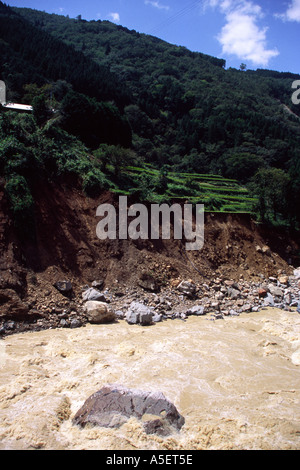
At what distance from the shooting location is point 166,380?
9211 millimetres

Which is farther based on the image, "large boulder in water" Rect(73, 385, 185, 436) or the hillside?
the hillside

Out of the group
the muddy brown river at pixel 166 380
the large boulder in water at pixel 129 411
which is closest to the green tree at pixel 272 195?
the muddy brown river at pixel 166 380

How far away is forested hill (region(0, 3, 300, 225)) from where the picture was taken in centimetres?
2289

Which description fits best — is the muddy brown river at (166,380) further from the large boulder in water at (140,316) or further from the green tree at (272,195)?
the green tree at (272,195)

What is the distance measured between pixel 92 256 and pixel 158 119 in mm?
40675

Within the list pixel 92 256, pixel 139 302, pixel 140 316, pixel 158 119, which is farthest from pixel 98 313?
pixel 158 119

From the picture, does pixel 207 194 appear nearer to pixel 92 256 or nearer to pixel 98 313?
pixel 92 256

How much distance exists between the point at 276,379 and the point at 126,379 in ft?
15.2

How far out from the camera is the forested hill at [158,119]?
22891mm

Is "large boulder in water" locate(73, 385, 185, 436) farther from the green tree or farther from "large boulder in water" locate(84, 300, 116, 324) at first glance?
the green tree

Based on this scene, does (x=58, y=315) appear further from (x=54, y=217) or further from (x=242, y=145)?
(x=242, y=145)

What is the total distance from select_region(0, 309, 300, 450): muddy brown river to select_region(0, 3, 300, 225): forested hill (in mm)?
10290

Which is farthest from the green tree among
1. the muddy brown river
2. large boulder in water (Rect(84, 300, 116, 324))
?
large boulder in water (Rect(84, 300, 116, 324))
